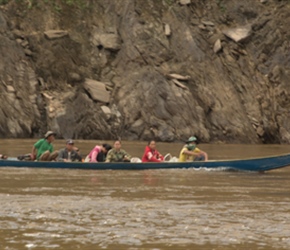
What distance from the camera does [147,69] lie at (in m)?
41.9

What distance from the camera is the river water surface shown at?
9160mm

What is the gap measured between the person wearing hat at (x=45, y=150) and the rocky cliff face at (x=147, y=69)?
16.5 m

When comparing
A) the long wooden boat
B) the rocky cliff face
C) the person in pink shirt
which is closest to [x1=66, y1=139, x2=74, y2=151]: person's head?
the person in pink shirt

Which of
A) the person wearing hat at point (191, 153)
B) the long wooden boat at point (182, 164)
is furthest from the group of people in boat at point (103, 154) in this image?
the long wooden boat at point (182, 164)

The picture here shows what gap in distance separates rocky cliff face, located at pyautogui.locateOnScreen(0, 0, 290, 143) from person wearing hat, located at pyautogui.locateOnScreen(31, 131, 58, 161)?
16.5 meters

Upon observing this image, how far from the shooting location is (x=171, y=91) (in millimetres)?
40781

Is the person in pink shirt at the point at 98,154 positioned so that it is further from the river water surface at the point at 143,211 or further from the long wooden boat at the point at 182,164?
the river water surface at the point at 143,211

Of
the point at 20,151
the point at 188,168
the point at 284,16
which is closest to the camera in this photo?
the point at 188,168

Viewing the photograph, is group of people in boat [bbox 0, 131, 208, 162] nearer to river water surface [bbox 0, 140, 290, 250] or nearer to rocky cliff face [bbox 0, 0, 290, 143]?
river water surface [bbox 0, 140, 290, 250]

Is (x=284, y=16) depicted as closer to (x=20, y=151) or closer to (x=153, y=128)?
(x=153, y=128)

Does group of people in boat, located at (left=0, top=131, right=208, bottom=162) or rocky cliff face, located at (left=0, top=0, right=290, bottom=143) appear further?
rocky cliff face, located at (left=0, top=0, right=290, bottom=143)

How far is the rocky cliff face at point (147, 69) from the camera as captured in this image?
40062 mm

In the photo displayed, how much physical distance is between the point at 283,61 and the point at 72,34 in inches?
468

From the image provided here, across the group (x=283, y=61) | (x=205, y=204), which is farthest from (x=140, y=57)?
(x=205, y=204)
